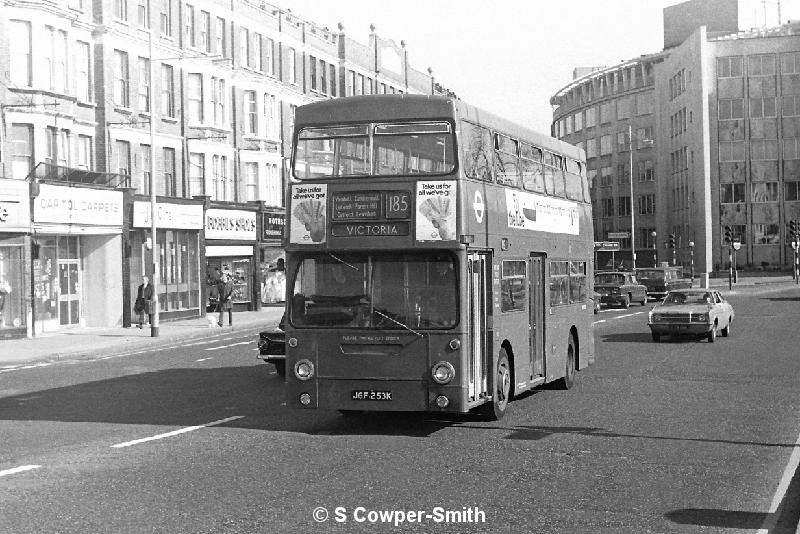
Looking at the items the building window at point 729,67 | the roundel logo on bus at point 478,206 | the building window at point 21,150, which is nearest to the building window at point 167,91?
the building window at point 21,150

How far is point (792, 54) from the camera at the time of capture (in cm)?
10456

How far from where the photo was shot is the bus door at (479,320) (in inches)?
558

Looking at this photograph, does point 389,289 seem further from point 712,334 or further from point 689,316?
point 712,334

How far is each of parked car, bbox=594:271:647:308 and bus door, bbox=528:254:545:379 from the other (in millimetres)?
34874

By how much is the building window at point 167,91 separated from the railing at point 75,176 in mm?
4874

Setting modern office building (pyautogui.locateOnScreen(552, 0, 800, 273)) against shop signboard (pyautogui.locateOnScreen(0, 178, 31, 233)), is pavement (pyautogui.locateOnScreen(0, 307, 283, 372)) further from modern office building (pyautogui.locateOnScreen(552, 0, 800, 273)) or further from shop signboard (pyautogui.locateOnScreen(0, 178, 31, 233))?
modern office building (pyautogui.locateOnScreen(552, 0, 800, 273))

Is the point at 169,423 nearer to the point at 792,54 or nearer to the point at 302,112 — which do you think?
the point at 302,112

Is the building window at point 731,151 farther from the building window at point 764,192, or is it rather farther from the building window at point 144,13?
the building window at point 144,13

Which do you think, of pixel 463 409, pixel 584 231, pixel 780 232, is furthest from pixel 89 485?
pixel 780 232

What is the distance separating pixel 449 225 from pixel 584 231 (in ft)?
24.8

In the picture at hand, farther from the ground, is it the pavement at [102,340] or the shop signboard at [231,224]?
the shop signboard at [231,224]

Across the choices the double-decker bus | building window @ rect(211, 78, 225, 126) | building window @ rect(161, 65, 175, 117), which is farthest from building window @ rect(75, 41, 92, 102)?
the double-decker bus

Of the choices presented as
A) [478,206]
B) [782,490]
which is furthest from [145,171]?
[782,490]

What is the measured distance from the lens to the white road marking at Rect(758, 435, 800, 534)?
29.9 feet
